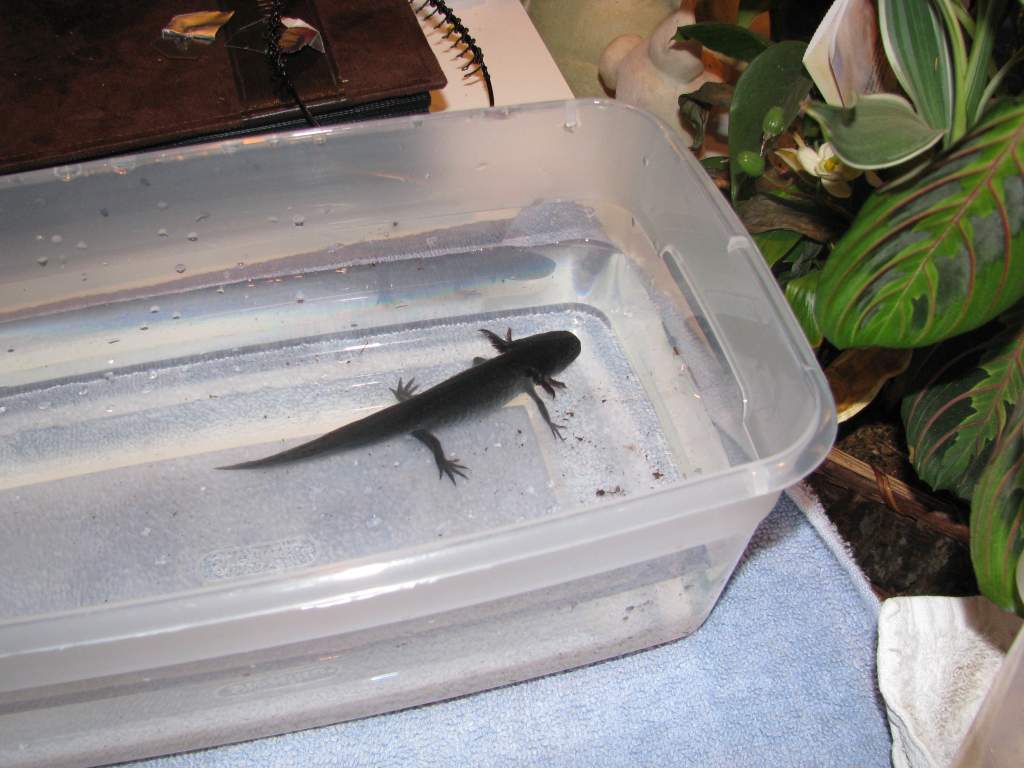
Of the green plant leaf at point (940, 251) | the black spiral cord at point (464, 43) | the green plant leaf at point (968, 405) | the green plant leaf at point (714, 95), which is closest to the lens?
the green plant leaf at point (940, 251)

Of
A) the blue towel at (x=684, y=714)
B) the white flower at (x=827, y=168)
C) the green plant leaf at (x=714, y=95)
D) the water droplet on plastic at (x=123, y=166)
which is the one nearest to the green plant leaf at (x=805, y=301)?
the white flower at (x=827, y=168)

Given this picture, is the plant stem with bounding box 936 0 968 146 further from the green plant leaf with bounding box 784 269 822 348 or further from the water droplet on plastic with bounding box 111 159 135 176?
the water droplet on plastic with bounding box 111 159 135 176

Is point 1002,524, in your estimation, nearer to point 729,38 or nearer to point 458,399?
point 729,38

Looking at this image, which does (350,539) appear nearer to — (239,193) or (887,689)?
(239,193)

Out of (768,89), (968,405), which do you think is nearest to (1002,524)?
(968,405)

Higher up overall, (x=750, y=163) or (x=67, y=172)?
(x=750, y=163)

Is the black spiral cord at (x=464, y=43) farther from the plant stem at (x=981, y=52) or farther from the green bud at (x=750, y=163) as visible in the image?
the plant stem at (x=981, y=52)
